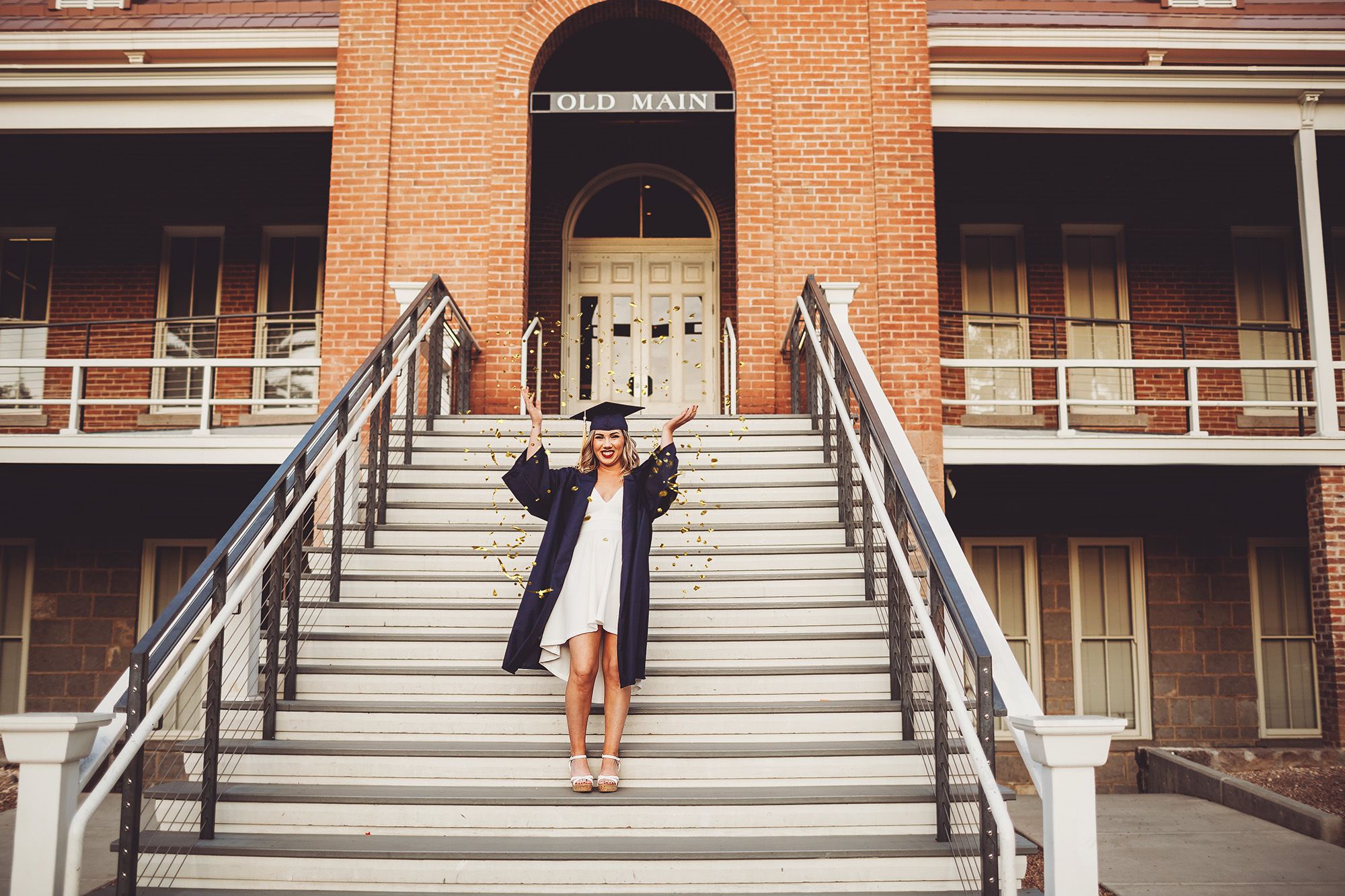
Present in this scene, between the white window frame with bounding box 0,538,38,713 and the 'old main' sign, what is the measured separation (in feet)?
25.3

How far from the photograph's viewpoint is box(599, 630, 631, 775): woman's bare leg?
482cm

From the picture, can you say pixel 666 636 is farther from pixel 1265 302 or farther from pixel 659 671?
pixel 1265 302

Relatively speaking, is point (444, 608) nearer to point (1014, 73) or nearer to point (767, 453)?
point (767, 453)

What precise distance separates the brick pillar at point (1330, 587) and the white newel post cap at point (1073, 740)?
7.49 meters

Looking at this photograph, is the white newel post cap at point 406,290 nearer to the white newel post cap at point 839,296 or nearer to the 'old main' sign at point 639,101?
the 'old main' sign at point 639,101

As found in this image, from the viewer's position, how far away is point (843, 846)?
14.5 feet

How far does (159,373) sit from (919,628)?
10005 millimetres

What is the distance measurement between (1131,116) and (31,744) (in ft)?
34.6

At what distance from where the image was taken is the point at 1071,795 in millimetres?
3699

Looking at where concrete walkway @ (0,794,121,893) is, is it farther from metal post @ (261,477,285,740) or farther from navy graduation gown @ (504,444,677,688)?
navy graduation gown @ (504,444,677,688)

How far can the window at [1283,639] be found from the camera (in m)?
11.5

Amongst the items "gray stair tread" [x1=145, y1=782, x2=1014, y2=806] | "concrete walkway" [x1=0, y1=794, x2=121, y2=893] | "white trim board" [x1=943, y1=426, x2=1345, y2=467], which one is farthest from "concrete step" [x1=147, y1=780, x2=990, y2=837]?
"white trim board" [x1=943, y1=426, x2=1345, y2=467]

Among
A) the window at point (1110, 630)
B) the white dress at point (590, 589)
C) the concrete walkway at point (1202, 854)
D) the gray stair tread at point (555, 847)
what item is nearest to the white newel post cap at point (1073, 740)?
the gray stair tread at point (555, 847)

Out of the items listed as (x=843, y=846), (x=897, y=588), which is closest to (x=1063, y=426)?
(x=897, y=588)
